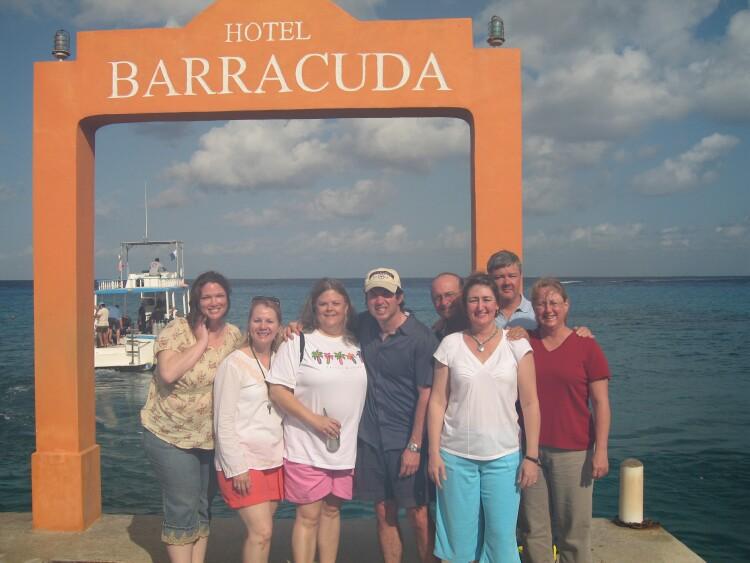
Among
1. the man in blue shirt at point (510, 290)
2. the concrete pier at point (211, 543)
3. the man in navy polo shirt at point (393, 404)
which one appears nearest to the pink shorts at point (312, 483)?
the man in navy polo shirt at point (393, 404)

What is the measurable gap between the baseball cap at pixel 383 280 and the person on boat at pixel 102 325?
19.7 metres

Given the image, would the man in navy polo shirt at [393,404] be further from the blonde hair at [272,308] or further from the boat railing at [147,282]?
the boat railing at [147,282]

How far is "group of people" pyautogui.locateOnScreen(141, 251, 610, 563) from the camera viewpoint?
135 inches

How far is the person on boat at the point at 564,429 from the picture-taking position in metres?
3.53

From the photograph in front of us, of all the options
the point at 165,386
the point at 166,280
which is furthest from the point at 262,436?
the point at 166,280

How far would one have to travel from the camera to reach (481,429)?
3.37 m

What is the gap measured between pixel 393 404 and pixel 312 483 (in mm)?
590

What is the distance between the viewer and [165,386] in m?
3.66

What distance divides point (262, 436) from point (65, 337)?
2033mm

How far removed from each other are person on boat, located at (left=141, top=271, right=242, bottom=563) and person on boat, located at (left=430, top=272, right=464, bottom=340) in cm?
118

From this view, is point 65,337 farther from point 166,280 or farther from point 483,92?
point 166,280

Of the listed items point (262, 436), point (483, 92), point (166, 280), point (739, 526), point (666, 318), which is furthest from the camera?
point (666, 318)

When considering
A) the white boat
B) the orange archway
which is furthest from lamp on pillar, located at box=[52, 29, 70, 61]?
the white boat

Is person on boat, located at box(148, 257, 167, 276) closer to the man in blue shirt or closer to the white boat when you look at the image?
the white boat
